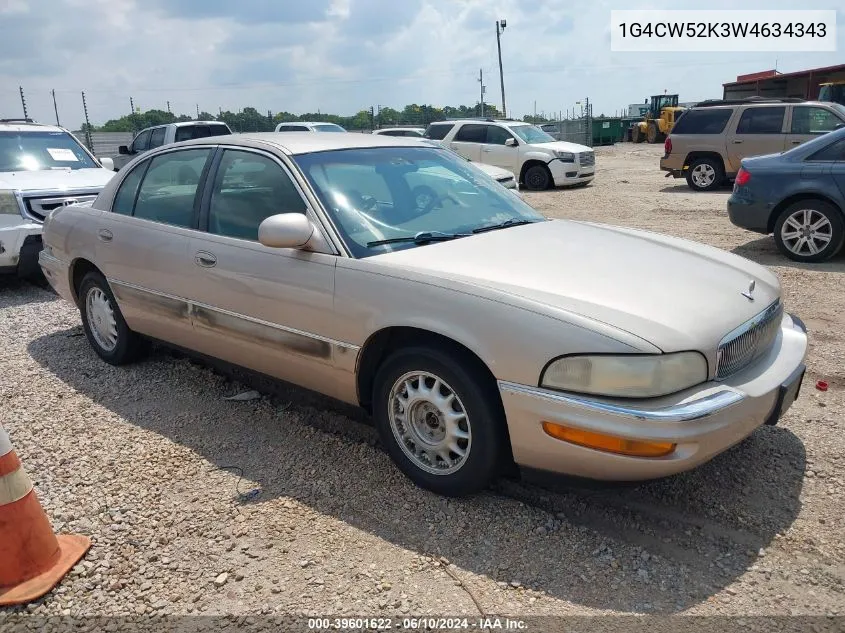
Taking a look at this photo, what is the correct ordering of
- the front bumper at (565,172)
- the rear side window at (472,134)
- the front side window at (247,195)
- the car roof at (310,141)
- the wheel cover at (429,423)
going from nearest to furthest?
the wheel cover at (429,423) < the front side window at (247,195) < the car roof at (310,141) < the front bumper at (565,172) < the rear side window at (472,134)

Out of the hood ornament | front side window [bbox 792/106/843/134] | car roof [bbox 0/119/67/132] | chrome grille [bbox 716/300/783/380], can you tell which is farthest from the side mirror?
front side window [bbox 792/106/843/134]

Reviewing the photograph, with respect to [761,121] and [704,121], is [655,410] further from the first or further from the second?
[704,121]

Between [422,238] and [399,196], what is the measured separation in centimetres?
38

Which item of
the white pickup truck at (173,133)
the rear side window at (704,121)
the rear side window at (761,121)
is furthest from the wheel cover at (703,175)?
the white pickup truck at (173,133)

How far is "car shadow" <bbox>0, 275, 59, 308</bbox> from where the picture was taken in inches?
283

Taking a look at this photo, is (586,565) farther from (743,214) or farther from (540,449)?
(743,214)

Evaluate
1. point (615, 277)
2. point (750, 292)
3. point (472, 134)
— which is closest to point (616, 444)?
point (615, 277)

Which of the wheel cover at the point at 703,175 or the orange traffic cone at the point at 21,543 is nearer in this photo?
the orange traffic cone at the point at 21,543

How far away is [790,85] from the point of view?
35.9 m

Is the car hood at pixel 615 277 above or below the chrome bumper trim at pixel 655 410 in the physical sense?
above

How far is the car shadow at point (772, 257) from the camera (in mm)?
7419

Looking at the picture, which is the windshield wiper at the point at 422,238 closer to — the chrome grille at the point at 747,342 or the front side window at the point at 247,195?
the front side window at the point at 247,195

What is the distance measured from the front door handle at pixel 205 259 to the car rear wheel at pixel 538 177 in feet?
45.8

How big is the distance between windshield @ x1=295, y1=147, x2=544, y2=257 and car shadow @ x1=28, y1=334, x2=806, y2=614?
3.46 ft
